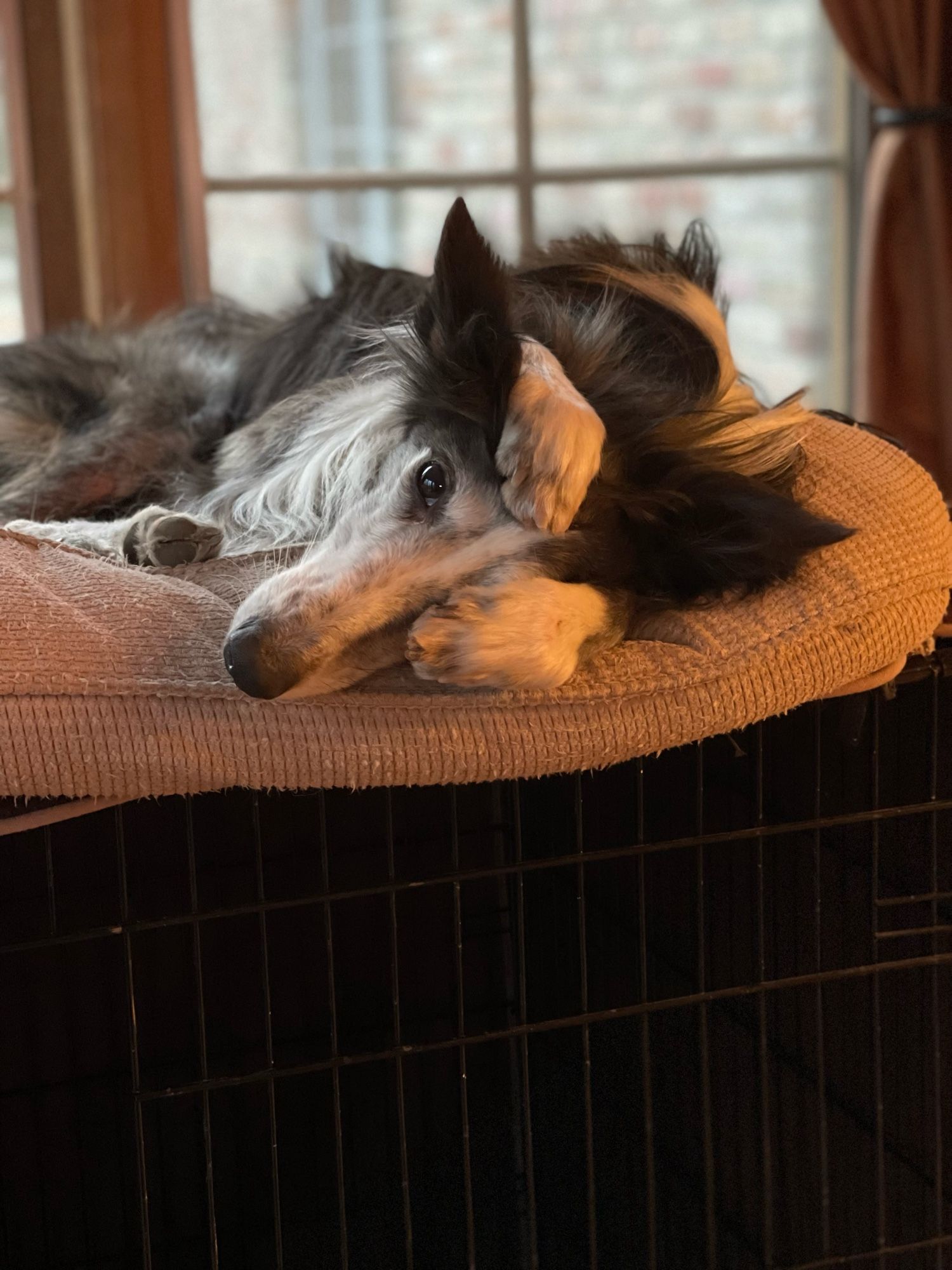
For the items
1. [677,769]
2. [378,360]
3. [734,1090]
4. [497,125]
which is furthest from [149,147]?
[734,1090]

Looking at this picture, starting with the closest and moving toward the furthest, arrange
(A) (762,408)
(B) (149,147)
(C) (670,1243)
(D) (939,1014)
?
(D) (939,1014)
(A) (762,408)
(C) (670,1243)
(B) (149,147)

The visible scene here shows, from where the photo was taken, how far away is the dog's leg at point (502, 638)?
1105 millimetres

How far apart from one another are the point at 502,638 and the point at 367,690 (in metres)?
0.14

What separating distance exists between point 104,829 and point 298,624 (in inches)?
19.2

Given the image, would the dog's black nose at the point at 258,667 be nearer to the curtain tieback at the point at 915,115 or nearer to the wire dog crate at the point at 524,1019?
the wire dog crate at the point at 524,1019

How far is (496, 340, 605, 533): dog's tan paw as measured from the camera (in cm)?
116

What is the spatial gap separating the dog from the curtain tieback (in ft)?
5.90

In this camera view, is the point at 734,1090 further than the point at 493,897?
No

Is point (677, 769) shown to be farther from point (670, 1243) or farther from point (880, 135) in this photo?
point (880, 135)

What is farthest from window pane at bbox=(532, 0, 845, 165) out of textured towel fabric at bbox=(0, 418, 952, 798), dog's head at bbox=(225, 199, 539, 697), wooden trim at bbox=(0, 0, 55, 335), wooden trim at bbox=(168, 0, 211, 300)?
textured towel fabric at bbox=(0, 418, 952, 798)

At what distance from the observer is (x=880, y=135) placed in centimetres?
323

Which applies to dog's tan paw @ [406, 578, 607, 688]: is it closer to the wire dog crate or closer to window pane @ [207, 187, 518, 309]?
the wire dog crate

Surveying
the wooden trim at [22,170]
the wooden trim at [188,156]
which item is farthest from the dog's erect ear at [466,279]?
the wooden trim at [22,170]

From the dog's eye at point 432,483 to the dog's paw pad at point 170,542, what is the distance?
0.28 meters
